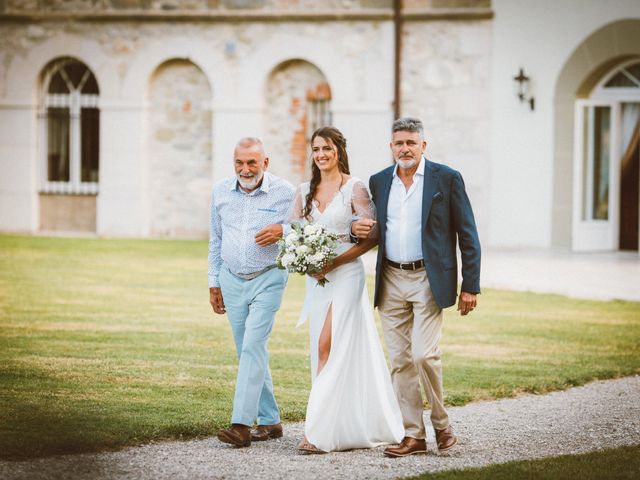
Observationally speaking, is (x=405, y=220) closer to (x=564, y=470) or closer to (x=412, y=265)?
(x=412, y=265)

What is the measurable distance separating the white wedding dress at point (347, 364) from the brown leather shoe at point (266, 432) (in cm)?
46

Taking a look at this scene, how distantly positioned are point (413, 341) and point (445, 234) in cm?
63

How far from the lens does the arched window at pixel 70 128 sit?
75.4 feet

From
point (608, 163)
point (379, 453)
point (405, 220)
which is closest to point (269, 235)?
point (405, 220)

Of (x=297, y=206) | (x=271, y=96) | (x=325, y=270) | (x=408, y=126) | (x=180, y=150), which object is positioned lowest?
(x=325, y=270)

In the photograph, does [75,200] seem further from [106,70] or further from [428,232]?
[428,232]

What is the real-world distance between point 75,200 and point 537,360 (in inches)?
569

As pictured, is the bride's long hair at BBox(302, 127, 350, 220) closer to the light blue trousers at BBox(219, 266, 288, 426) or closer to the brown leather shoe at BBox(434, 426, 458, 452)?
the light blue trousers at BBox(219, 266, 288, 426)

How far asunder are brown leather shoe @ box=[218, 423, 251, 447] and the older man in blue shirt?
144 millimetres

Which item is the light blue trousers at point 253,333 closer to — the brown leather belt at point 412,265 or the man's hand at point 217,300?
the man's hand at point 217,300

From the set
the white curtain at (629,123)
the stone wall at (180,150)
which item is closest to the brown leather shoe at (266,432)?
the white curtain at (629,123)

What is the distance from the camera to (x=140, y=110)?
22.3 metres

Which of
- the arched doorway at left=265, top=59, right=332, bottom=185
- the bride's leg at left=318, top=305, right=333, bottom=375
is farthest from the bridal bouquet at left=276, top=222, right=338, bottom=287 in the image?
the arched doorway at left=265, top=59, right=332, bottom=185

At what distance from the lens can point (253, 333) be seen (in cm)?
695
